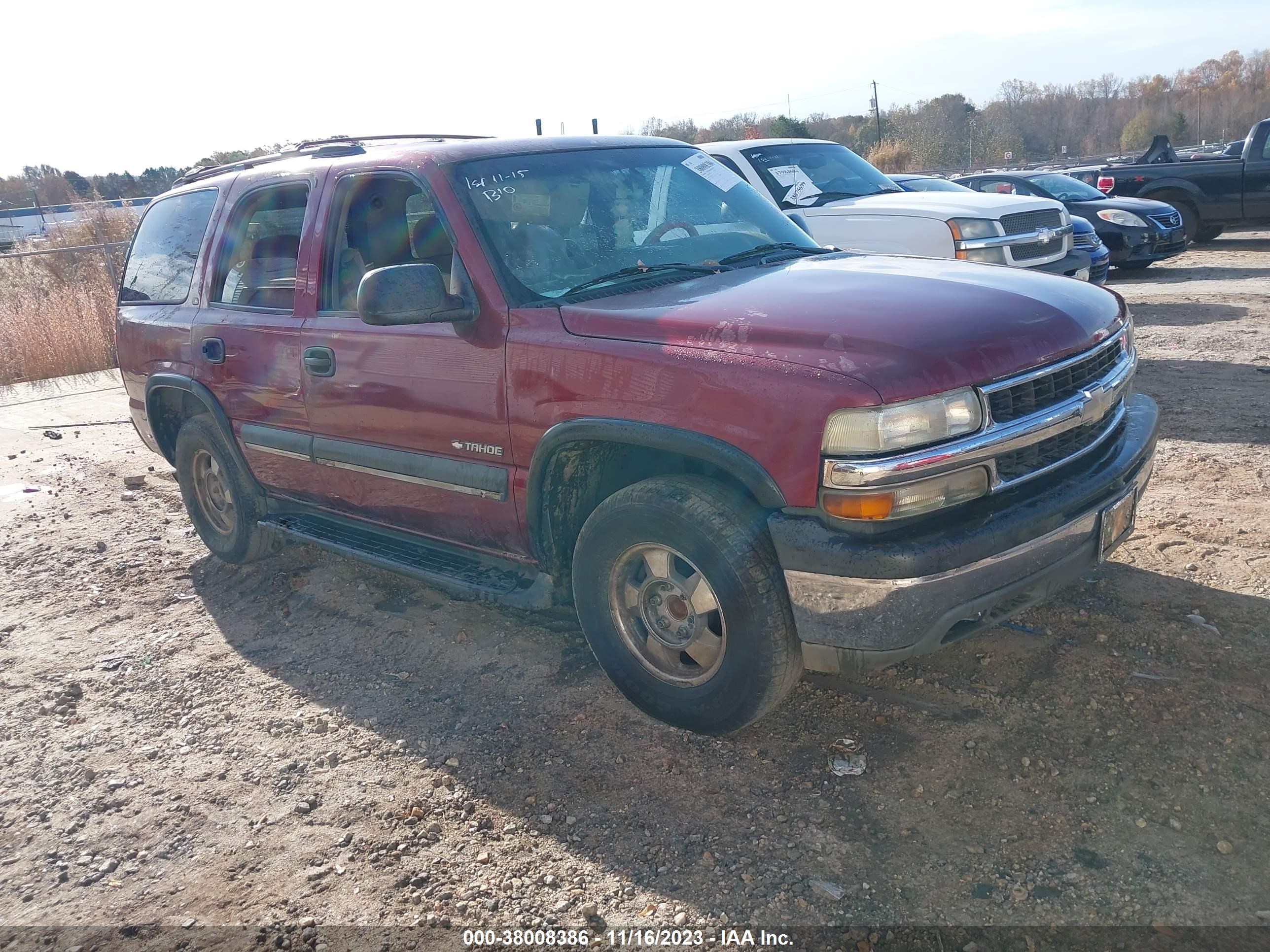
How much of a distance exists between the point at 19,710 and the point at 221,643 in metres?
0.81

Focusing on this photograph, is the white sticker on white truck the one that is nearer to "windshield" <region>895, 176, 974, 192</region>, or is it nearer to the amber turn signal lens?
"windshield" <region>895, 176, 974, 192</region>

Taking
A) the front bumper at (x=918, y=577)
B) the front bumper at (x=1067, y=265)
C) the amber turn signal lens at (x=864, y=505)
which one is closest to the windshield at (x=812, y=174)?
the front bumper at (x=1067, y=265)

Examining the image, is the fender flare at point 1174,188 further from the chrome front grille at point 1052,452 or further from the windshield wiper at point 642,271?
the windshield wiper at point 642,271

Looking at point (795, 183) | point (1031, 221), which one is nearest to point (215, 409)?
point (795, 183)

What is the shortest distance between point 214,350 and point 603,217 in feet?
7.12

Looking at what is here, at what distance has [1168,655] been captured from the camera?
139 inches

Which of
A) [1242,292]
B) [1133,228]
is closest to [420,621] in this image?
[1242,292]

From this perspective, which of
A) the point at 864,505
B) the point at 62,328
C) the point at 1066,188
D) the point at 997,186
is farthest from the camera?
the point at 997,186

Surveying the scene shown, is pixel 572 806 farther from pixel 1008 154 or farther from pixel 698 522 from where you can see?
pixel 1008 154

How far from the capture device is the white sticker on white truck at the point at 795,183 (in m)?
8.59

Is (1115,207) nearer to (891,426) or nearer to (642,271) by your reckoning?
(642,271)

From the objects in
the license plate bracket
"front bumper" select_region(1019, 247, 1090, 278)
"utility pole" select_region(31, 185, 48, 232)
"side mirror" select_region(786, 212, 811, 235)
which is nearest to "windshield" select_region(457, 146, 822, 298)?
the license plate bracket

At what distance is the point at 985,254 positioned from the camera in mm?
7863

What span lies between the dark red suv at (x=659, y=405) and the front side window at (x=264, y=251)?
0.07 feet
